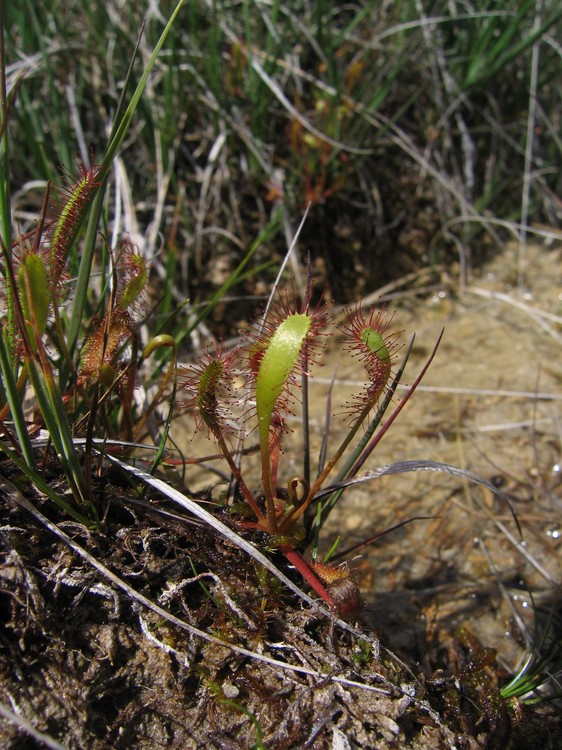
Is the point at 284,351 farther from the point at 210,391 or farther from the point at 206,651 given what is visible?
the point at 206,651

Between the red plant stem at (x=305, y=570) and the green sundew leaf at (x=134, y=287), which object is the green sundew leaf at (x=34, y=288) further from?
the red plant stem at (x=305, y=570)

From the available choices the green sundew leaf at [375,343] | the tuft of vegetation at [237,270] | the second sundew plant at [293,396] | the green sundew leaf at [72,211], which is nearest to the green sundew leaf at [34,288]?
the tuft of vegetation at [237,270]

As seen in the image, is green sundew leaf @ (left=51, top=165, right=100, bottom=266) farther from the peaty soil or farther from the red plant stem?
the red plant stem

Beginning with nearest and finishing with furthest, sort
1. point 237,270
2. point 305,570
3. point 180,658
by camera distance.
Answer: point 180,658, point 305,570, point 237,270

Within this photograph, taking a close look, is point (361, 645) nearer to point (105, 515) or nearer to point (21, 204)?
point (105, 515)

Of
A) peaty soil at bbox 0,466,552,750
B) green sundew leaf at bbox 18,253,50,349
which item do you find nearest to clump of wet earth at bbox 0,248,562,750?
peaty soil at bbox 0,466,552,750

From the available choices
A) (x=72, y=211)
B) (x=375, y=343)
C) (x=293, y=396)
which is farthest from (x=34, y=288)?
(x=375, y=343)

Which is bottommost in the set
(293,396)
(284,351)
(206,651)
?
(206,651)
